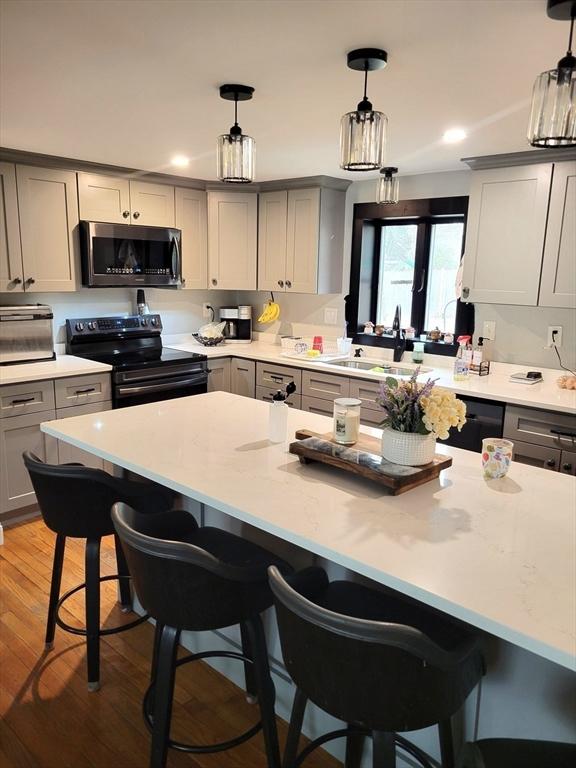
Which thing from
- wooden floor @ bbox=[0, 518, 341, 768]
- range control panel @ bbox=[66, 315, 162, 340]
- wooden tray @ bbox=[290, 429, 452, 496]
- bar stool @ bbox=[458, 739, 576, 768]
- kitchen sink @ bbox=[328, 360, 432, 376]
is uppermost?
range control panel @ bbox=[66, 315, 162, 340]

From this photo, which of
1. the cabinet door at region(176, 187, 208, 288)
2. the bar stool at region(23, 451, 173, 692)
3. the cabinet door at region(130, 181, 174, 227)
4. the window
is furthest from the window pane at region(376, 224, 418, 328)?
the bar stool at region(23, 451, 173, 692)

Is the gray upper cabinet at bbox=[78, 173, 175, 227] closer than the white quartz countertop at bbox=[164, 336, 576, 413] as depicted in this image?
No

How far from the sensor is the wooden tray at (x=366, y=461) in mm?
1688

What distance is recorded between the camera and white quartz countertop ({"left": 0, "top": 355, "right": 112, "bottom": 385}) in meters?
3.34

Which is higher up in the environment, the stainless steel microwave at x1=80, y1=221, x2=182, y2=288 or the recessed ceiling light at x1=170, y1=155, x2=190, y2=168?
the recessed ceiling light at x1=170, y1=155, x2=190, y2=168

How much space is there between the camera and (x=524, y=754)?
1106 mm

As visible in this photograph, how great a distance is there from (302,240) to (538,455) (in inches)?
91.9

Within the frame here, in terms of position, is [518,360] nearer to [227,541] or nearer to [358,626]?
[227,541]

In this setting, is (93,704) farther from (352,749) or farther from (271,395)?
(271,395)

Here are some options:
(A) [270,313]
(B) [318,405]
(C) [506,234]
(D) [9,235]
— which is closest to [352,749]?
Result: (B) [318,405]

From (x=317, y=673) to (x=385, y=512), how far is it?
0.50 m

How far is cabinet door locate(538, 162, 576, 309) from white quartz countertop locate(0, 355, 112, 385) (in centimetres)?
276

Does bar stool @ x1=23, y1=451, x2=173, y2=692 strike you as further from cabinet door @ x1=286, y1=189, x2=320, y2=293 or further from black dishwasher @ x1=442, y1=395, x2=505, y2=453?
cabinet door @ x1=286, y1=189, x2=320, y2=293

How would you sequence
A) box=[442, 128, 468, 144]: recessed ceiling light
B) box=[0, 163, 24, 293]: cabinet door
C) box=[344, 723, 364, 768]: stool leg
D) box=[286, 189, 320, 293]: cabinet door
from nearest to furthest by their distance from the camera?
box=[344, 723, 364, 768]: stool leg < box=[442, 128, 468, 144]: recessed ceiling light < box=[0, 163, 24, 293]: cabinet door < box=[286, 189, 320, 293]: cabinet door
